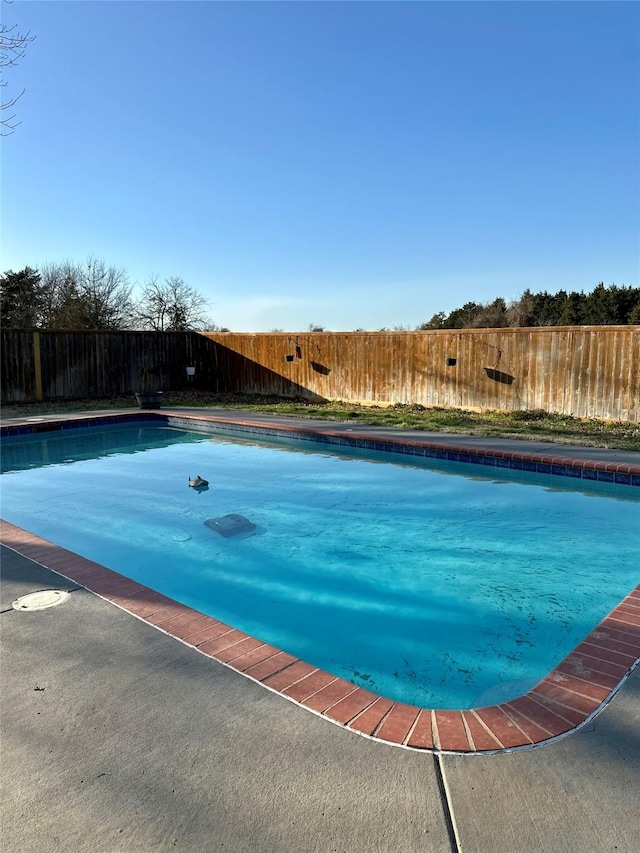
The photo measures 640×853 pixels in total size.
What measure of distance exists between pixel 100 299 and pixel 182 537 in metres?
18.9

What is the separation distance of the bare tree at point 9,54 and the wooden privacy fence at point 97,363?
7.74m

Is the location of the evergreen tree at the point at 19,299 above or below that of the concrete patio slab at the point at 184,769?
above

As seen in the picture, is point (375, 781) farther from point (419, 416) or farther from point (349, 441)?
point (419, 416)

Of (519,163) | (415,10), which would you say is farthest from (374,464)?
(519,163)

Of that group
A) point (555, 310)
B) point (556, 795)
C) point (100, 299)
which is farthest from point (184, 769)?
point (555, 310)

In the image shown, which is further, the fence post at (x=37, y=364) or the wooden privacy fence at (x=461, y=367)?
the fence post at (x=37, y=364)

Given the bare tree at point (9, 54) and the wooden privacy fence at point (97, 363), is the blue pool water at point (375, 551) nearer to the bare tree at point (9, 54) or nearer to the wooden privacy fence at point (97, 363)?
the bare tree at point (9, 54)

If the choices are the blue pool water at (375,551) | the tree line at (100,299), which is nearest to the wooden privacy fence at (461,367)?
the blue pool water at (375,551)

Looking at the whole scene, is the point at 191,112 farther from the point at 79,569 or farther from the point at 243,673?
the point at 243,673

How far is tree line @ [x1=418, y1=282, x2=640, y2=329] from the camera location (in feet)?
80.6

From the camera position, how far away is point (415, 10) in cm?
856

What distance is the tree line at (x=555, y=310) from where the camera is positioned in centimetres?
2458

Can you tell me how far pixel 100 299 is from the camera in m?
21.4

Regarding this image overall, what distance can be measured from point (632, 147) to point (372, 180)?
5588 mm
